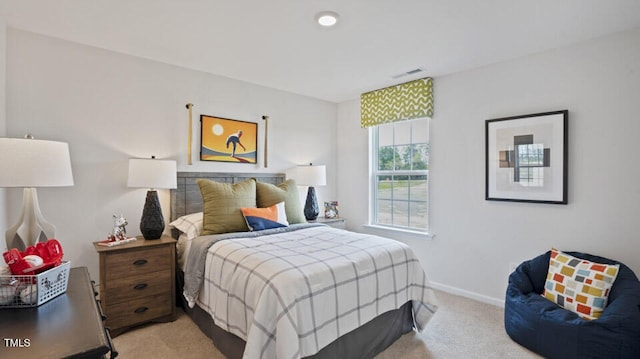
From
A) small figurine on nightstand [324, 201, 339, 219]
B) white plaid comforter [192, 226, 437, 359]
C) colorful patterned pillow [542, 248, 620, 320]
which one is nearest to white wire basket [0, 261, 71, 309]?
white plaid comforter [192, 226, 437, 359]

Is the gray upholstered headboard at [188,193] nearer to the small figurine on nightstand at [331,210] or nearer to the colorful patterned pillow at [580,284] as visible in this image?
the small figurine on nightstand at [331,210]

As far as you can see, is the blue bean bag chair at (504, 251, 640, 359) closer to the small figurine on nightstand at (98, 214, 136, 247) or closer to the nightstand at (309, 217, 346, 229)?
the nightstand at (309, 217, 346, 229)

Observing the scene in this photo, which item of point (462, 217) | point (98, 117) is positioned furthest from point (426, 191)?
point (98, 117)

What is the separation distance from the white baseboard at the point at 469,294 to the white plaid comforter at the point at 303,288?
1072mm

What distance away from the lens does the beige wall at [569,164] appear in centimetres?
241

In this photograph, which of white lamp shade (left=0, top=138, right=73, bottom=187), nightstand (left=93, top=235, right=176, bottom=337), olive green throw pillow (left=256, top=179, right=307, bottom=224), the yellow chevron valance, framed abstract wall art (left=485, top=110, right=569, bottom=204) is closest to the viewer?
white lamp shade (left=0, top=138, right=73, bottom=187)

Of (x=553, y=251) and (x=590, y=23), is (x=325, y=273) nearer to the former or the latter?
(x=553, y=251)

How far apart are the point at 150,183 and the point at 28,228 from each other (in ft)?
2.94

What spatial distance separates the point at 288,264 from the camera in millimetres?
1849

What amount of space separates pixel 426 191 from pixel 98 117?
3475mm

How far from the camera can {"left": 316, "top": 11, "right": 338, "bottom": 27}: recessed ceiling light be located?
212 cm

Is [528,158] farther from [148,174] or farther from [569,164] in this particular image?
[148,174]

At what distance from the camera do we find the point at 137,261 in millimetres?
2434

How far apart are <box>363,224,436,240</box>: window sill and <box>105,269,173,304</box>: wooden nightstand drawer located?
256cm
